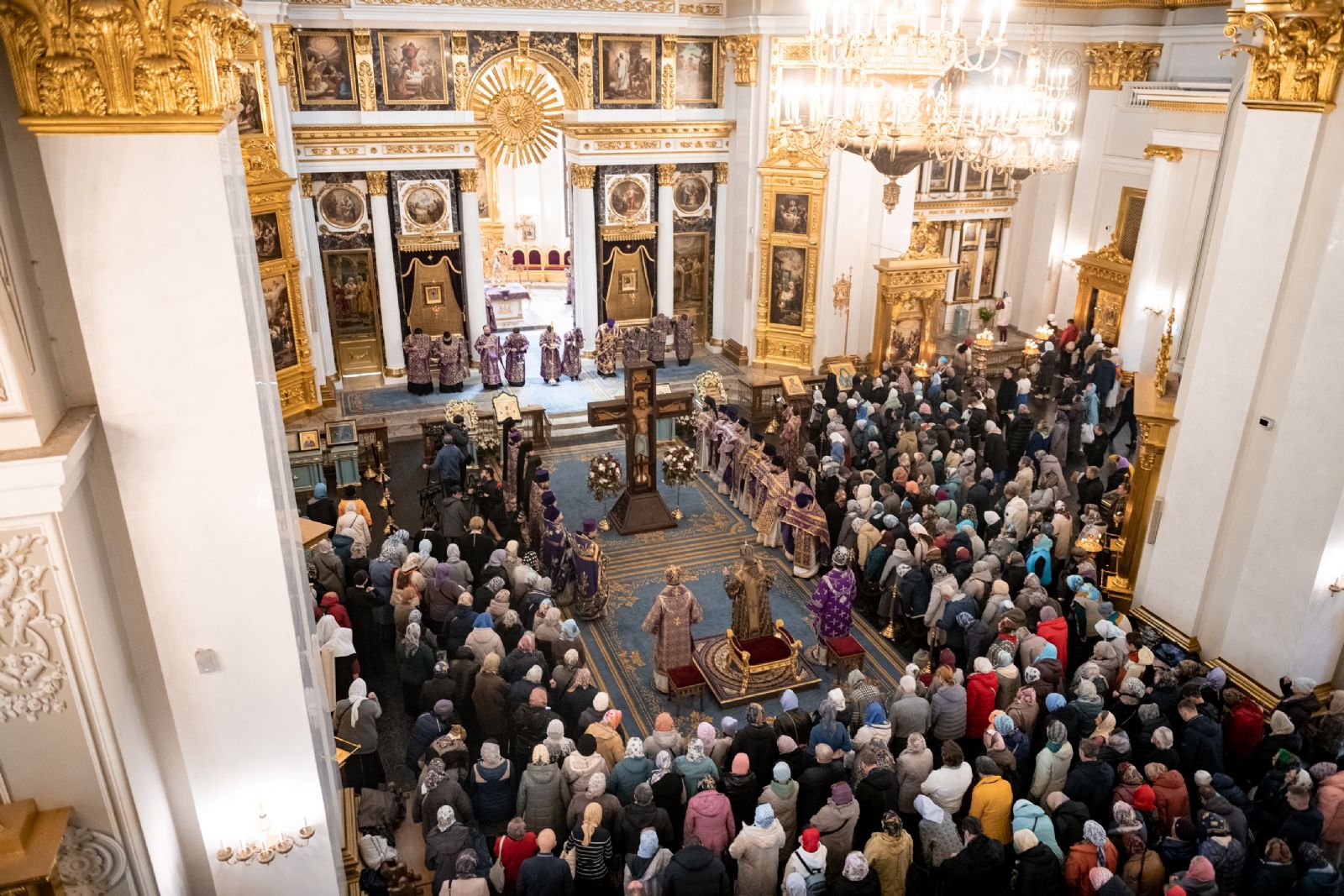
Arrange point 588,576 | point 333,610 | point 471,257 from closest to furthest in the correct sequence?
point 333,610
point 588,576
point 471,257

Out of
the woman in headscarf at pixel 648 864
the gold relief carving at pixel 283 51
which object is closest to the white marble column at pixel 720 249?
the gold relief carving at pixel 283 51

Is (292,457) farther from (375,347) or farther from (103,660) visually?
(103,660)

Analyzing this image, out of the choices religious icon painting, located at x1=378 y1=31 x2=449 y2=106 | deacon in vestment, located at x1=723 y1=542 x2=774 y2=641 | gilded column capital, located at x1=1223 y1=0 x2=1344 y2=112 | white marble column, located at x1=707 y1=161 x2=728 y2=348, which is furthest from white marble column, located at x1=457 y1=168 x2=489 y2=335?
gilded column capital, located at x1=1223 y1=0 x2=1344 y2=112

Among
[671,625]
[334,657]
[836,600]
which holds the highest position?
[334,657]

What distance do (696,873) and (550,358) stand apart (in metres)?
13.2

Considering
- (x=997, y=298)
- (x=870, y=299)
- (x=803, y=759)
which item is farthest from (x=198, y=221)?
(x=997, y=298)

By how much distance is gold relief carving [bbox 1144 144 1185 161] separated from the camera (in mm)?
16922

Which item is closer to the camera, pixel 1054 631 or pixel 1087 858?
pixel 1087 858

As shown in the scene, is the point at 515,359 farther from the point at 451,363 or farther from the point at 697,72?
the point at 697,72

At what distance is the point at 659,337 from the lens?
1920cm

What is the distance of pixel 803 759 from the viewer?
735cm

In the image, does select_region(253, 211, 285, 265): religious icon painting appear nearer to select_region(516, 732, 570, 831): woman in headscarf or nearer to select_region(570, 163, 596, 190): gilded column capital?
select_region(570, 163, 596, 190): gilded column capital

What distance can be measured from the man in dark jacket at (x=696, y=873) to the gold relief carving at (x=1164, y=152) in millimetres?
15956

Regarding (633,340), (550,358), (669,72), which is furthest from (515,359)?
(669,72)
